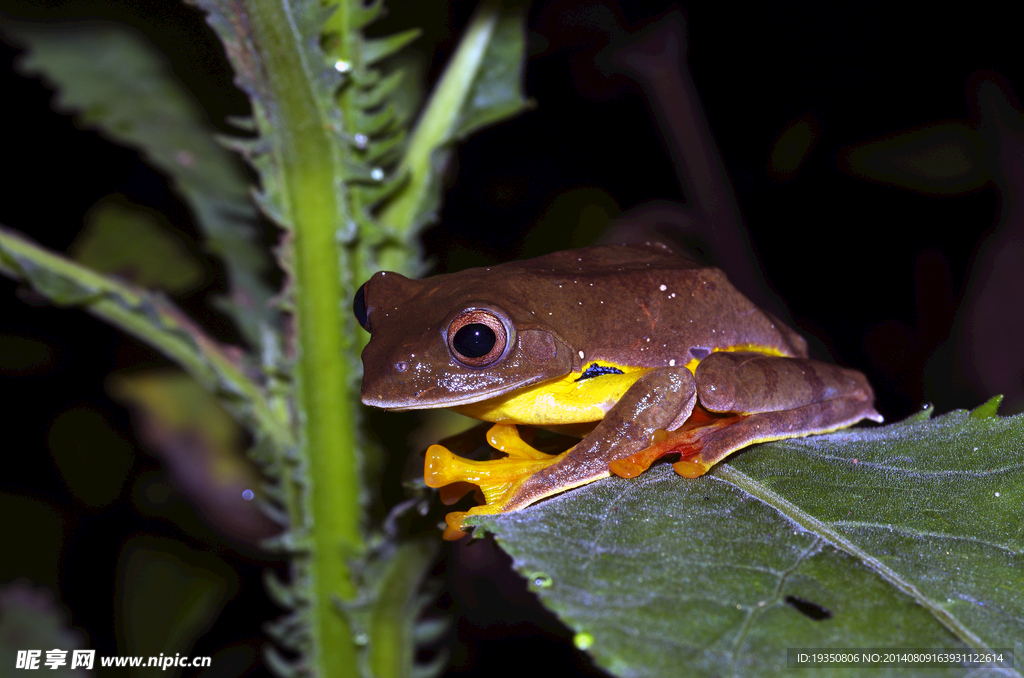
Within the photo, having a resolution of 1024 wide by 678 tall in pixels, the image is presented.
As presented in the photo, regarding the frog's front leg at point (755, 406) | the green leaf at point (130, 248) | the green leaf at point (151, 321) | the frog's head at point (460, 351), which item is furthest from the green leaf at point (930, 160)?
the green leaf at point (130, 248)

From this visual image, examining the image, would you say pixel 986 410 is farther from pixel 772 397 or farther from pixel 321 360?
pixel 321 360

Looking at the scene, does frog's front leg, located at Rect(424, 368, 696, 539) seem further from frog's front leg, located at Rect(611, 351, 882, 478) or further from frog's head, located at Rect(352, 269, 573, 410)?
frog's head, located at Rect(352, 269, 573, 410)

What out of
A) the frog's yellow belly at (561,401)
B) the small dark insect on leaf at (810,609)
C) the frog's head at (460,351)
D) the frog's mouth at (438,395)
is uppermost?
the frog's head at (460,351)

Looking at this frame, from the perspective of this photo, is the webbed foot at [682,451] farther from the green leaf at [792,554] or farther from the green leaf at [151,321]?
the green leaf at [151,321]

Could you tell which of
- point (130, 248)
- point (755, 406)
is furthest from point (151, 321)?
point (755, 406)

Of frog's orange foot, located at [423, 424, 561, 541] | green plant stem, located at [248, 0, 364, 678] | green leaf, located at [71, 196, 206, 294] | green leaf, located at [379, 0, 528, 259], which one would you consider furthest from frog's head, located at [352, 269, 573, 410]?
green leaf, located at [71, 196, 206, 294]

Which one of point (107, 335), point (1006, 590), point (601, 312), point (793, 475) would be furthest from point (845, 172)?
point (107, 335)

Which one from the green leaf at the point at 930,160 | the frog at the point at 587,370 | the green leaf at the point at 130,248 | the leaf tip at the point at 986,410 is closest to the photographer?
the leaf tip at the point at 986,410
